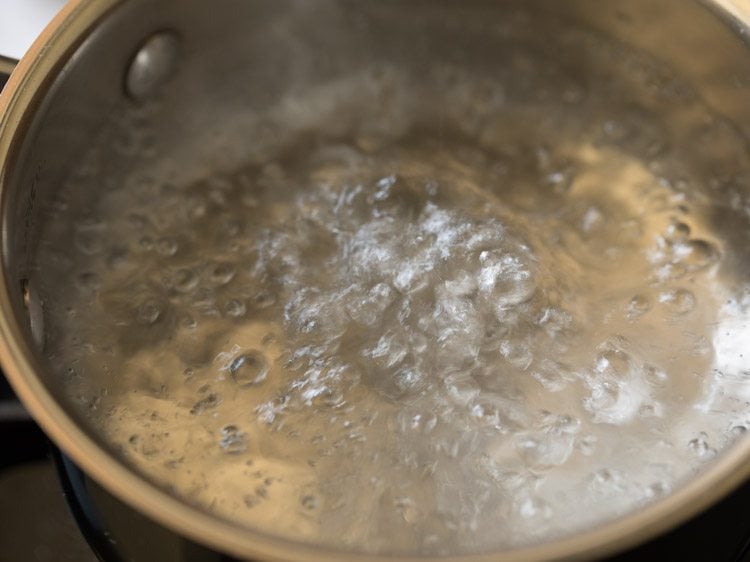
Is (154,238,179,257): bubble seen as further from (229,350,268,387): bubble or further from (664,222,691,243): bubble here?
(664,222,691,243): bubble

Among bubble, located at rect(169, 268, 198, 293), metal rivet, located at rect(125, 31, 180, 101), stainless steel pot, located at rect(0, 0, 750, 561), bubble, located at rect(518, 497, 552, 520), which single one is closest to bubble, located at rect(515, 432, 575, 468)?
bubble, located at rect(518, 497, 552, 520)

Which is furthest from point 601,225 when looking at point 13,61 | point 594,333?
point 13,61

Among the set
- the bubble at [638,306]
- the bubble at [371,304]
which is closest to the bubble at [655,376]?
the bubble at [638,306]

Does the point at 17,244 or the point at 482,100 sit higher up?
the point at 482,100

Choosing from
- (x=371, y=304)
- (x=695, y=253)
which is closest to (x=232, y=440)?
(x=371, y=304)

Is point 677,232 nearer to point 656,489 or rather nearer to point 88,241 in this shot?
point 656,489

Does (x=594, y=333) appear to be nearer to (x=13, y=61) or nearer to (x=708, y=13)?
(x=708, y=13)
